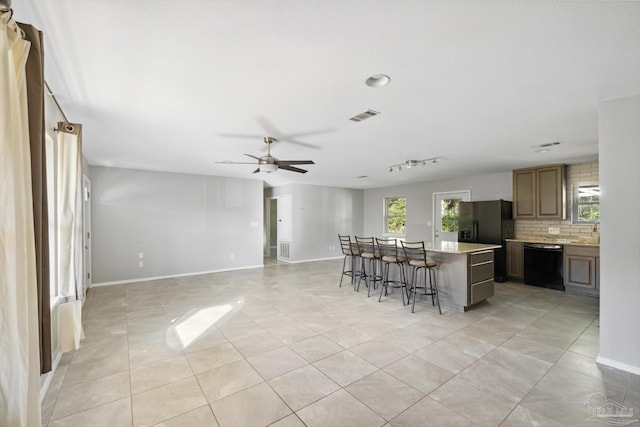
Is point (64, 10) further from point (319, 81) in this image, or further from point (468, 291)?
point (468, 291)

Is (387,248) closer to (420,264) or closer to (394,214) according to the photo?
(420,264)

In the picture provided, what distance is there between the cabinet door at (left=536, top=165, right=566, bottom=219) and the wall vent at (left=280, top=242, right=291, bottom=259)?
20.1ft

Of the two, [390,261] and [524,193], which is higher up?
[524,193]

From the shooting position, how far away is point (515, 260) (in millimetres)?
5578

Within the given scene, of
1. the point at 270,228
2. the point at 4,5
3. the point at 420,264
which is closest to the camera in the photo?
the point at 4,5

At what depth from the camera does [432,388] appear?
214cm

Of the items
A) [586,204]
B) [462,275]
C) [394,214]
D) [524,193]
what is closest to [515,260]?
[524,193]

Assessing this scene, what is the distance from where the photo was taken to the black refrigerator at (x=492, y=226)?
570 centimetres

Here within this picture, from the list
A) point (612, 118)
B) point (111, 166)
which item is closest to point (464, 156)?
point (612, 118)

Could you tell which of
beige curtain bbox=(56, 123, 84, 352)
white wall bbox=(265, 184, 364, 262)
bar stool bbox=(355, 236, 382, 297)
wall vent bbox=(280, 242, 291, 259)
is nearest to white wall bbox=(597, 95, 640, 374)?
bar stool bbox=(355, 236, 382, 297)

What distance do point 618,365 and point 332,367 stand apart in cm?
257

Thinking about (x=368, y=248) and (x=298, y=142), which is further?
(x=368, y=248)

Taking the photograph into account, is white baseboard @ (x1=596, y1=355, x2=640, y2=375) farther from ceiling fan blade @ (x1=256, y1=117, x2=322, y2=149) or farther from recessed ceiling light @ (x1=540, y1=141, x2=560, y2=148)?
ceiling fan blade @ (x1=256, y1=117, x2=322, y2=149)

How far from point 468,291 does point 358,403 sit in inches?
104
